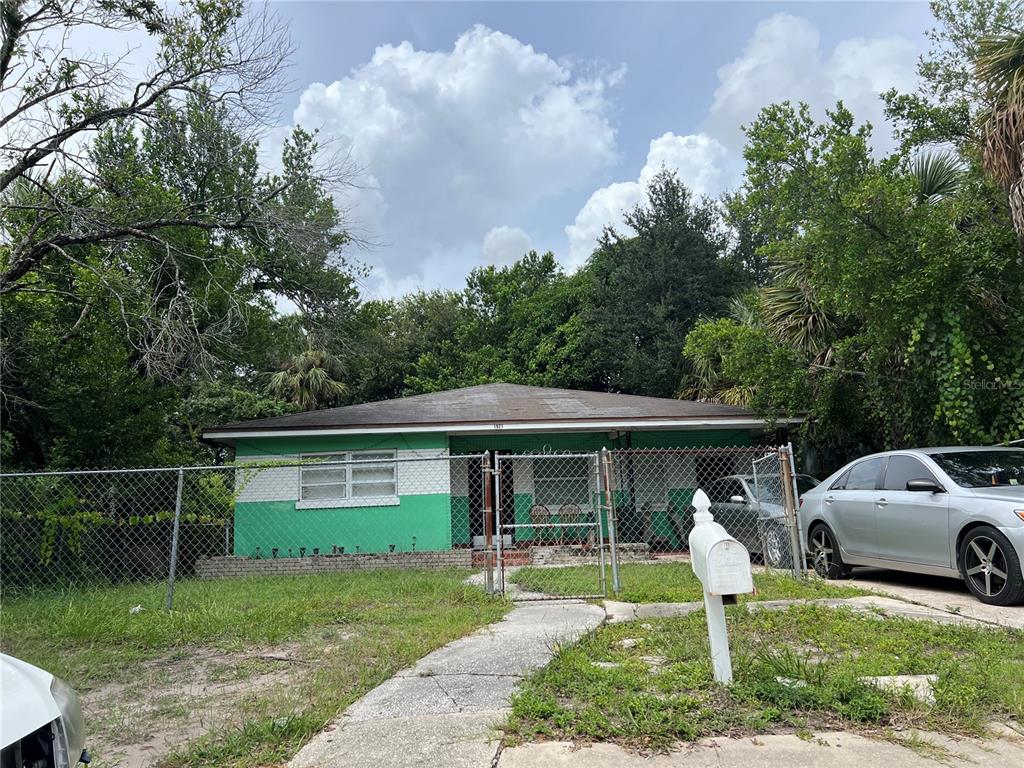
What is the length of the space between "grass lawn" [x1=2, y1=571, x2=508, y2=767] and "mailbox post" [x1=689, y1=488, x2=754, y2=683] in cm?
211

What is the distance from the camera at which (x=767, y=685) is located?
12.3 ft

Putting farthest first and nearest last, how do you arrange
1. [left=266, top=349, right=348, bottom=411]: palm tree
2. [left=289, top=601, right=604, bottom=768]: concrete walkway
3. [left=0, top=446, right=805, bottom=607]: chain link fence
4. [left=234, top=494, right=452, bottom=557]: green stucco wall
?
1. [left=266, top=349, right=348, bottom=411]: palm tree
2. [left=234, top=494, right=452, bottom=557]: green stucco wall
3. [left=0, top=446, right=805, bottom=607]: chain link fence
4. [left=289, top=601, right=604, bottom=768]: concrete walkway

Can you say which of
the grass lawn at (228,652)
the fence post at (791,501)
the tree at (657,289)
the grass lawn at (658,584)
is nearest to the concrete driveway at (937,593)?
the grass lawn at (658,584)

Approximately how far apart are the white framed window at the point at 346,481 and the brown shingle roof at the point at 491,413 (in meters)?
0.80

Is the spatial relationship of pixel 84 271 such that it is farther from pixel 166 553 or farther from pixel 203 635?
pixel 203 635

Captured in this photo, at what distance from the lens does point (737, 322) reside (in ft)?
71.2

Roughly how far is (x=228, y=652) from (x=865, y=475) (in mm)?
6961

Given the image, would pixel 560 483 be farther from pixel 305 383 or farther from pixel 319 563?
pixel 305 383

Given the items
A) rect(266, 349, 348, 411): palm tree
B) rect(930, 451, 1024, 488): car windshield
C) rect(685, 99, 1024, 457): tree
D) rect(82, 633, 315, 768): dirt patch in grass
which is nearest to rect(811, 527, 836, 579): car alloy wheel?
rect(930, 451, 1024, 488): car windshield

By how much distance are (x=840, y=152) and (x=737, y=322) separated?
445 inches

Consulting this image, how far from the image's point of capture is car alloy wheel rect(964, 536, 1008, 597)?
247 inches

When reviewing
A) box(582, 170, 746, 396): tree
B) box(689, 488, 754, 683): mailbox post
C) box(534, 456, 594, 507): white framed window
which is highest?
box(582, 170, 746, 396): tree

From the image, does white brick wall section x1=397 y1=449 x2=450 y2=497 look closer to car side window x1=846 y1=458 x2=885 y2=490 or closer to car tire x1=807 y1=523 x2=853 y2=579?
car tire x1=807 y1=523 x2=853 y2=579

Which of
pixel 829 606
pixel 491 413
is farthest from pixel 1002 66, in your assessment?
pixel 491 413
